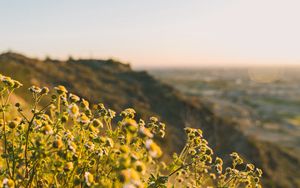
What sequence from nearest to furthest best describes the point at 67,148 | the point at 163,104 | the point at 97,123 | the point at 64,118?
the point at 67,148
the point at 64,118
the point at 97,123
the point at 163,104

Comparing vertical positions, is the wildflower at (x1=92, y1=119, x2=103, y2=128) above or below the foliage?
above

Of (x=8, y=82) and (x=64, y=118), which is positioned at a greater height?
(x=8, y=82)

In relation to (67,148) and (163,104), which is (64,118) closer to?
(67,148)

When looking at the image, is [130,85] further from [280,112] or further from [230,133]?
[280,112]

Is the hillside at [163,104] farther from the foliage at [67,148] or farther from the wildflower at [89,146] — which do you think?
the wildflower at [89,146]

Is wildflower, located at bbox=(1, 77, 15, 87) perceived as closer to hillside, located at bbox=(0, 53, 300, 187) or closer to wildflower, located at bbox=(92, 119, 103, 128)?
wildflower, located at bbox=(92, 119, 103, 128)

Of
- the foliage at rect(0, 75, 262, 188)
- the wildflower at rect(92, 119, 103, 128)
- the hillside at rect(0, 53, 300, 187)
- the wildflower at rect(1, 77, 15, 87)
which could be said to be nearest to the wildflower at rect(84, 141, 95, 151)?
the foliage at rect(0, 75, 262, 188)

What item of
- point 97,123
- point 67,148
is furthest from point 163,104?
point 67,148

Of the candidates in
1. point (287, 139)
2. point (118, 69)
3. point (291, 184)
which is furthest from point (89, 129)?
point (287, 139)

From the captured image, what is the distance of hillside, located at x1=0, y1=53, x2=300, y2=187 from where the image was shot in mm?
29266

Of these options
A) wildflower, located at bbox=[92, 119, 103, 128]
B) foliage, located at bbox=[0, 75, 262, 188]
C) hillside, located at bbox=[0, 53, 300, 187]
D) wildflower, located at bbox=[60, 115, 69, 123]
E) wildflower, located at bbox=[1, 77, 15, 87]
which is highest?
wildflower, located at bbox=[1, 77, 15, 87]

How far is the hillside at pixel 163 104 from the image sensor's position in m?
29.3

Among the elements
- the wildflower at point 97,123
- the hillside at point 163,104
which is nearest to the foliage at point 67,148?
the wildflower at point 97,123

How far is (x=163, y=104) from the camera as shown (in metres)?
35.2
